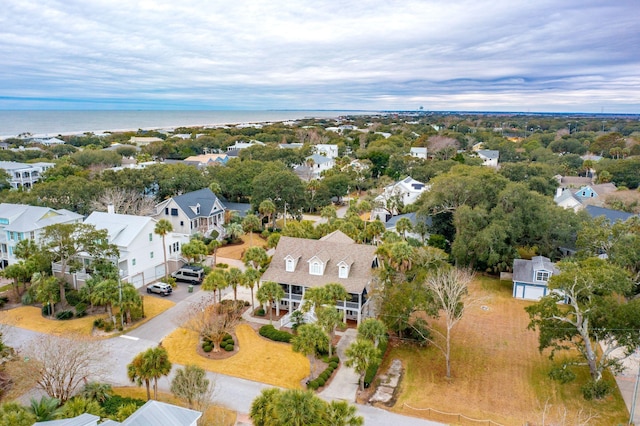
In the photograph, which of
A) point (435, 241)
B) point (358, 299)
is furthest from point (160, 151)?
point (358, 299)

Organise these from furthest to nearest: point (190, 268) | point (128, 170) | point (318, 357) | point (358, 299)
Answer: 1. point (128, 170)
2. point (190, 268)
3. point (358, 299)
4. point (318, 357)

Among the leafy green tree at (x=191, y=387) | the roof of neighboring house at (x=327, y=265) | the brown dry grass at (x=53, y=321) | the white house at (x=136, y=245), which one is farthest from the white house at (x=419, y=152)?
the leafy green tree at (x=191, y=387)

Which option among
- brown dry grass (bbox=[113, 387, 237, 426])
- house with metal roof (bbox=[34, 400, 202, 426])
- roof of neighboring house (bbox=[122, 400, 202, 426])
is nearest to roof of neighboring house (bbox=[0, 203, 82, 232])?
brown dry grass (bbox=[113, 387, 237, 426])

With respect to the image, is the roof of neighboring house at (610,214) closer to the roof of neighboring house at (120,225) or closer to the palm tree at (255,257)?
the palm tree at (255,257)

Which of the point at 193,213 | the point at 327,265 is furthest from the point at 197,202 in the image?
the point at 327,265

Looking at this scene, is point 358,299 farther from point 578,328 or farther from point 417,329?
point 578,328
